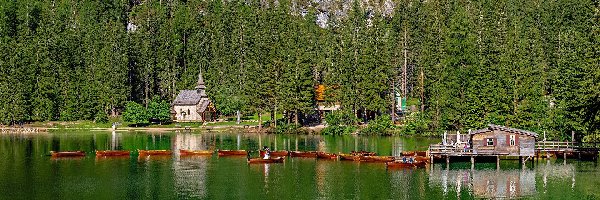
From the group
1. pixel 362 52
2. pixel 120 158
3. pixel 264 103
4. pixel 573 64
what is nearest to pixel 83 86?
pixel 264 103

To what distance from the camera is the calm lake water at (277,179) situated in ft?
227

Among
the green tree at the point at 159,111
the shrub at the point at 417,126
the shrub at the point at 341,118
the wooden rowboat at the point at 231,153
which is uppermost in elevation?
the green tree at the point at 159,111

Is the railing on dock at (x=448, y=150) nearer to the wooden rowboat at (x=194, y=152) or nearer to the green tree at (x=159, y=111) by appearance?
the wooden rowboat at (x=194, y=152)

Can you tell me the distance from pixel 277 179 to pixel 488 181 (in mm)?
21432

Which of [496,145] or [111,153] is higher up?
[496,145]

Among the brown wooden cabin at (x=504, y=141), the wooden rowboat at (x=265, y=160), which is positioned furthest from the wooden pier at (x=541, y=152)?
the wooden rowboat at (x=265, y=160)

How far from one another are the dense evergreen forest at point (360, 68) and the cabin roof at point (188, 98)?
3.62 m

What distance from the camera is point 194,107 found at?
170 meters

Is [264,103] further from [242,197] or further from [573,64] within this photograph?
[242,197]

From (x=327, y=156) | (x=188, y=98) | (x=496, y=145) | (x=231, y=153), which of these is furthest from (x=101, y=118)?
(x=496, y=145)

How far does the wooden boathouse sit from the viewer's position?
3455 inches

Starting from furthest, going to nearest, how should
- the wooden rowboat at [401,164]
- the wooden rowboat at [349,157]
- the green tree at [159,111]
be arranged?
the green tree at [159,111], the wooden rowboat at [349,157], the wooden rowboat at [401,164]

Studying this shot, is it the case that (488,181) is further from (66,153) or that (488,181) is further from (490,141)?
(66,153)

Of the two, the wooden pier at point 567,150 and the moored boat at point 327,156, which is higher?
the wooden pier at point 567,150
